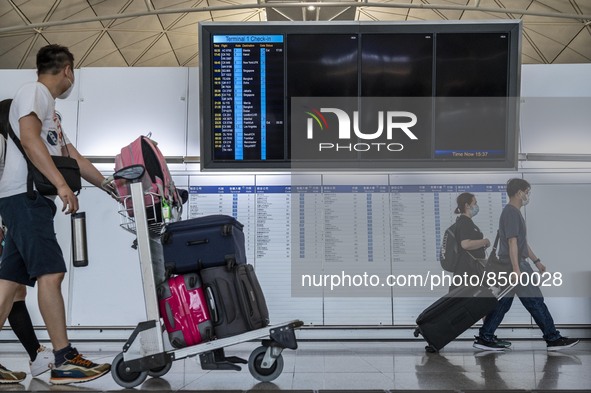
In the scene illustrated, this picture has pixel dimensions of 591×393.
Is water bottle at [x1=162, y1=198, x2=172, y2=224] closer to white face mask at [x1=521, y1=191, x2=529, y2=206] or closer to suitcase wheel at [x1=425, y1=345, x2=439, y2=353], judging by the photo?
suitcase wheel at [x1=425, y1=345, x2=439, y2=353]

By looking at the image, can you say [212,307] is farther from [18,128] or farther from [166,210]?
[18,128]

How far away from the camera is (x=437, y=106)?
6449mm

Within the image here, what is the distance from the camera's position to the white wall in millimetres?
7688

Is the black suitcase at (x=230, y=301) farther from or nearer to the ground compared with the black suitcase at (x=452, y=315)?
farther from the ground

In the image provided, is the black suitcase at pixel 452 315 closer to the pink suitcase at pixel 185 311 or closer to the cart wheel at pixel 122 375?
the pink suitcase at pixel 185 311

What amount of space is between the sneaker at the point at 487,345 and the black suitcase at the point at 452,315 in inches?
10.7

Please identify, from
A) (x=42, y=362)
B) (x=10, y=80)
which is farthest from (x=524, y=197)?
(x=10, y=80)

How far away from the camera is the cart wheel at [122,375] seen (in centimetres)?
407

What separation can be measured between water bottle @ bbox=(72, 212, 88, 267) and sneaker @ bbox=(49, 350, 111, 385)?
53 cm

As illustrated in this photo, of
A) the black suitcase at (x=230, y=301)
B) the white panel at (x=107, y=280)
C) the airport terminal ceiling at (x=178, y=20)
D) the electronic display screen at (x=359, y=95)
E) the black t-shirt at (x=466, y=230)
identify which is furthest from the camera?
the airport terminal ceiling at (x=178, y=20)

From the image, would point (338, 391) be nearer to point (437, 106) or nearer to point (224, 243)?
point (224, 243)

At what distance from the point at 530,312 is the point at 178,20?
58.4 feet

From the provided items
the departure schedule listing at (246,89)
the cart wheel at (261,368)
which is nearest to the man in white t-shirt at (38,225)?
the cart wheel at (261,368)

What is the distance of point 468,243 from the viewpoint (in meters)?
7.39
